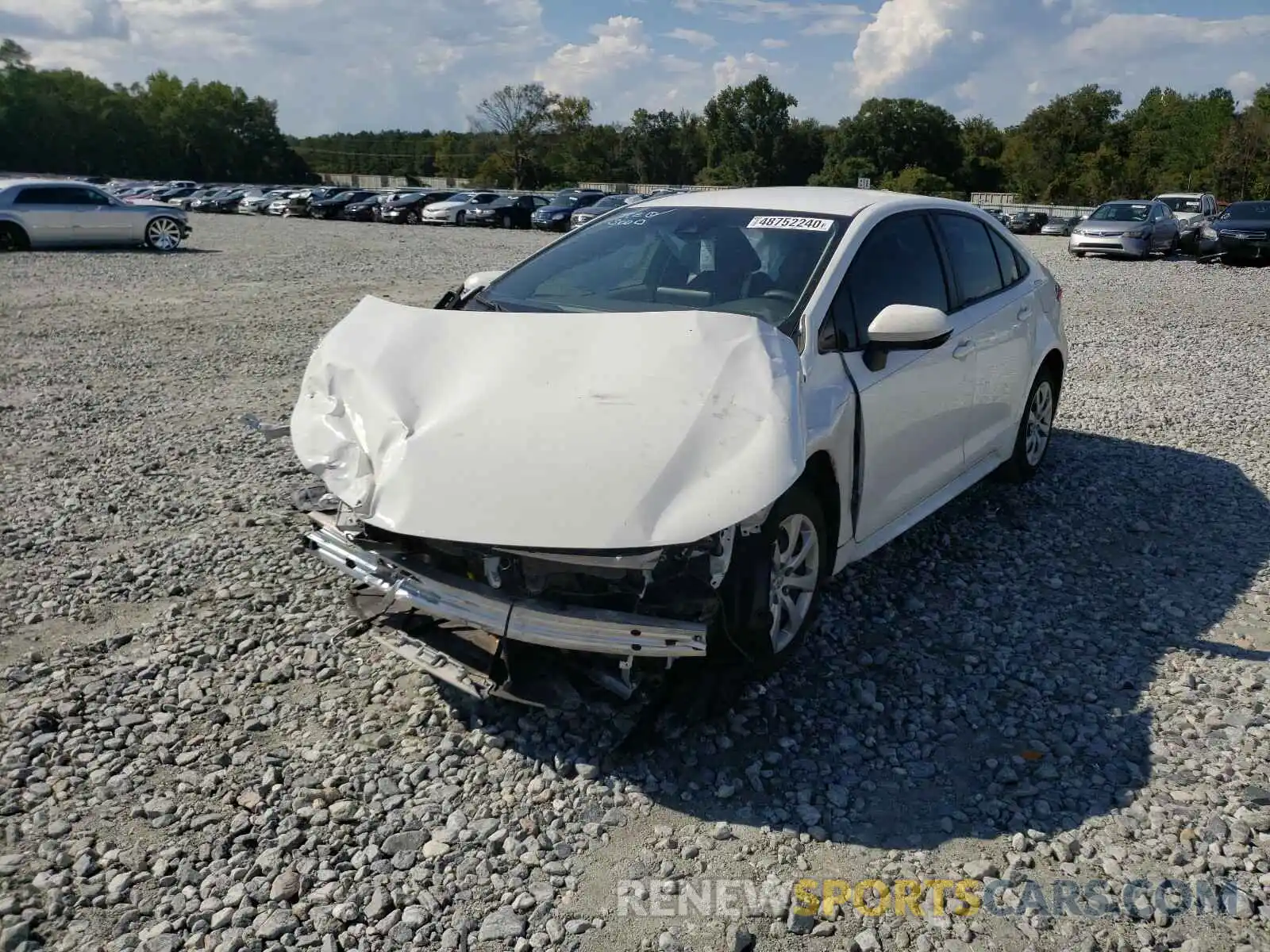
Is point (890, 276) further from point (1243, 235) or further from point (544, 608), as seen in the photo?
point (1243, 235)

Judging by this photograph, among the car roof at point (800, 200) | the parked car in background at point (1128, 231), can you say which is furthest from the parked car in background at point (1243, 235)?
the car roof at point (800, 200)

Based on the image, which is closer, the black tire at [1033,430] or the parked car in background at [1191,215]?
the black tire at [1033,430]

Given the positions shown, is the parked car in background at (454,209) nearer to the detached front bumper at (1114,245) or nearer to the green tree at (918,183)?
the detached front bumper at (1114,245)

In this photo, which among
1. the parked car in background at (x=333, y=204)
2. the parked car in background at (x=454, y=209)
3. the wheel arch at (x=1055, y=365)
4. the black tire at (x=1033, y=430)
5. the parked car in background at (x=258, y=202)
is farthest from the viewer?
the parked car in background at (x=258, y=202)

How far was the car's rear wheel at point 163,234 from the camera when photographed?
23.8m

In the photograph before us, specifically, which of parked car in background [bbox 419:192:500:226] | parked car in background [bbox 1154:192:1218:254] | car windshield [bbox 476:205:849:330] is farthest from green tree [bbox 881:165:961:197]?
car windshield [bbox 476:205:849:330]

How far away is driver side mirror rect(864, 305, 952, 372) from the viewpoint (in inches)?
155

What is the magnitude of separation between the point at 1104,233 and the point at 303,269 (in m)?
17.6

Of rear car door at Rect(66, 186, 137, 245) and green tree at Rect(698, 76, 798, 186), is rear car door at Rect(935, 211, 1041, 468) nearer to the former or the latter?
rear car door at Rect(66, 186, 137, 245)

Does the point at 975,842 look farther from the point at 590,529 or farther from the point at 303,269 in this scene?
the point at 303,269

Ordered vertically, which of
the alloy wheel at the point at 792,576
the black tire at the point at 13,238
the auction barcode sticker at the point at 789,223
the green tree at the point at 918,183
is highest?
the green tree at the point at 918,183

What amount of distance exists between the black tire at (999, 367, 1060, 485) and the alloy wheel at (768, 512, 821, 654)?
101 inches

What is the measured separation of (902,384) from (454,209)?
37.9 m

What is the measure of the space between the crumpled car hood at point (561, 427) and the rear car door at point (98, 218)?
22.5 m
